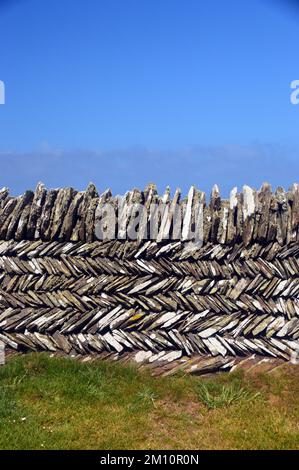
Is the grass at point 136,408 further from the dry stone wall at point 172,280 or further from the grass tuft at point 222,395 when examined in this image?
the dry stone wall at point 172,280

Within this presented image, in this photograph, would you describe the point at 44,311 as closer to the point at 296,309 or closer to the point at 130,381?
the point at 130,381


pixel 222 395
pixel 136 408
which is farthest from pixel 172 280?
pixel 136 408

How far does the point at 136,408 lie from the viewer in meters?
6.50

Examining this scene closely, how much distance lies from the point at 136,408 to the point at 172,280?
7.75 ft

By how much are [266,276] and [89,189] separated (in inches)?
146

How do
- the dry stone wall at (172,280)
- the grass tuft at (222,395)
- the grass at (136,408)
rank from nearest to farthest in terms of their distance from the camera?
the grass at (136,408) → the grass tuft at (222,395) → the dry stone wall at (172,280)

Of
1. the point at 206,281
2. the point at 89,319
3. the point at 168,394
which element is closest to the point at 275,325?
the point at 206,281

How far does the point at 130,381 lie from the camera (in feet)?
23.9

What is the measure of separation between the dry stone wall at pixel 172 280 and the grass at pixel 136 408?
0.56 meters

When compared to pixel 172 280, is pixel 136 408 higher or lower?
lower

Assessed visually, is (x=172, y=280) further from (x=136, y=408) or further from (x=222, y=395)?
(x=136, y=408)

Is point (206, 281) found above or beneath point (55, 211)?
beneath

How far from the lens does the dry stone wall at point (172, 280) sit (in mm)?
7879

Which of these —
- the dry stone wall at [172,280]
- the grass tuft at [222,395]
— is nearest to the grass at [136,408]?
the grass tuft at [222,395]
